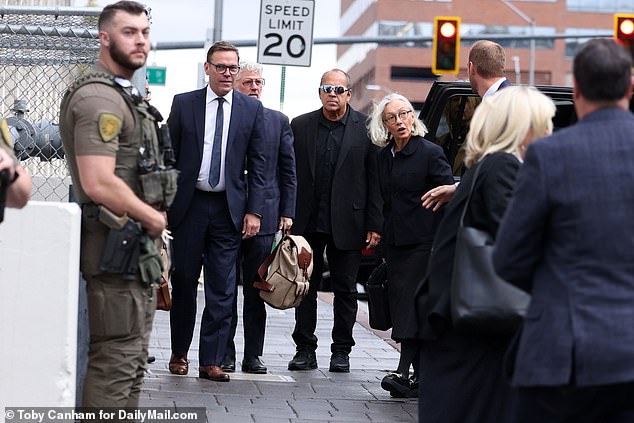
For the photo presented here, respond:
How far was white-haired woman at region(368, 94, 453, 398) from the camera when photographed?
29.1 ft

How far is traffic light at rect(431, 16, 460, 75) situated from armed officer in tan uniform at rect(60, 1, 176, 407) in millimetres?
19143

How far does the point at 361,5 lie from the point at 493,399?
104775mm

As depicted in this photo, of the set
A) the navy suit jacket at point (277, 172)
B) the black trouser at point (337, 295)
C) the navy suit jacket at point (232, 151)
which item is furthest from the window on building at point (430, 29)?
the navy suit jacket at point (232, 151)

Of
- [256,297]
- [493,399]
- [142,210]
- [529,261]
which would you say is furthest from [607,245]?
[256,297]

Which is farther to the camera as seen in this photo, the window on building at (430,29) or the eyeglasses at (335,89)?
the window on building at (430,29)

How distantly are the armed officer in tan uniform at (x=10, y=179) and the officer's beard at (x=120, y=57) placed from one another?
2.40 feet

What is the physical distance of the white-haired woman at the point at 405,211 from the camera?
29.1ft

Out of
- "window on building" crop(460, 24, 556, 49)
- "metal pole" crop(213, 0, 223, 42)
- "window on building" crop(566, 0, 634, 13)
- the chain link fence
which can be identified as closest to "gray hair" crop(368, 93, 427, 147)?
the chain link fence

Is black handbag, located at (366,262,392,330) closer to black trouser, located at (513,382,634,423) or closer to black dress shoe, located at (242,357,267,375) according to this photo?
black dress shoe, located at (242,357,267,375)

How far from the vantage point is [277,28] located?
15.8 m

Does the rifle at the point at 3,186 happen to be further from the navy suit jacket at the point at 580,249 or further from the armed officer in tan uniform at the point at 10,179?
the navy suit jacket at the point at 580,249

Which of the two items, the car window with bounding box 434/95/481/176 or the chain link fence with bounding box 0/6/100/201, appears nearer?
the chain link fence with bounding box 0/6/100/201

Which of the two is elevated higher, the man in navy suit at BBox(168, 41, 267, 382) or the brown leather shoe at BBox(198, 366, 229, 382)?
the man in navy suit at BBox(168, 41, 267, 382)

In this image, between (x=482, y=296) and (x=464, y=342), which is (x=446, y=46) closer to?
(x=464, y=342)
